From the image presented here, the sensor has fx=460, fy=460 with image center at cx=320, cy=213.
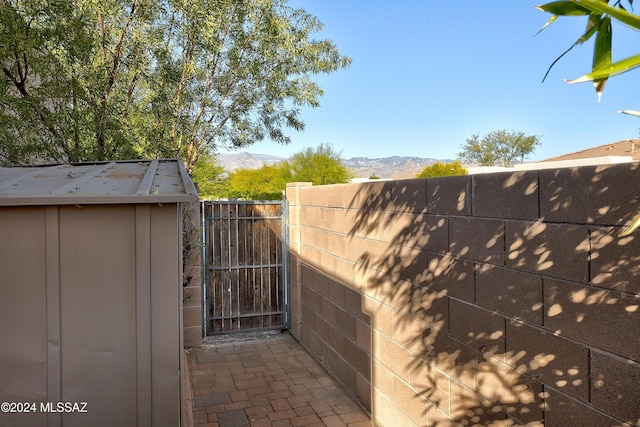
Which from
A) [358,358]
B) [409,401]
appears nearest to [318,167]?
[358,358]

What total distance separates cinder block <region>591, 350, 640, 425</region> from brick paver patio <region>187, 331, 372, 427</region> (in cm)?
268

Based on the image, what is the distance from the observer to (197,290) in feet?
21.8

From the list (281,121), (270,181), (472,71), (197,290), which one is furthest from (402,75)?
(197,290)

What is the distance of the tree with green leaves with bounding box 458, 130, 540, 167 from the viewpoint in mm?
37250

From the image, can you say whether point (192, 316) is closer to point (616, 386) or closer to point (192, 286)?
point (192, 286)

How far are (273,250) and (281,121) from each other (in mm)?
2376

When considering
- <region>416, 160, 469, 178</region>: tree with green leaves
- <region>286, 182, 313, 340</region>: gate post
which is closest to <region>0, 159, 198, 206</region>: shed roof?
<region>286, 182, 313, 340</region>: gate post

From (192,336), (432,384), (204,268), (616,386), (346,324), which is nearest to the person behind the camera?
(616,386)

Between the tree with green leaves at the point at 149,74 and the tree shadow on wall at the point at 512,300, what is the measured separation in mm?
3889

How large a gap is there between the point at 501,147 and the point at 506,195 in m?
38.6

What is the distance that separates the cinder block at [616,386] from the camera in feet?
5.78

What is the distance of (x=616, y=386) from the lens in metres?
1.83

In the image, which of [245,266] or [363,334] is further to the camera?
[245,266]

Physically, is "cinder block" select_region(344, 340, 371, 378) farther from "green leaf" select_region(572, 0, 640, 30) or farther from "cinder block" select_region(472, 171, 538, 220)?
"green leaf" select_region(572, 0, 640, 30)
